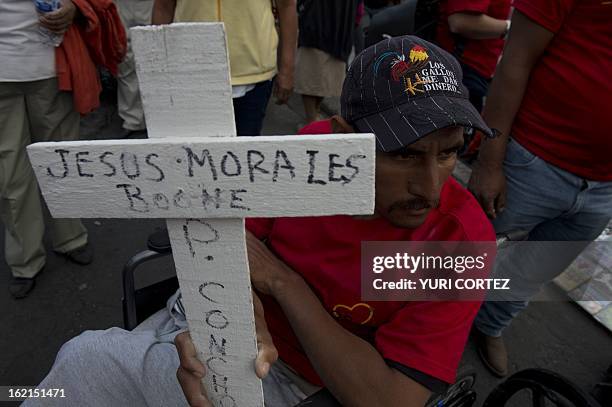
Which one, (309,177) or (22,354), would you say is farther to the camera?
(22,354)

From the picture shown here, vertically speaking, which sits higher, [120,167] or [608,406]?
[120,167]

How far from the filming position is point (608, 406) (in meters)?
2.04

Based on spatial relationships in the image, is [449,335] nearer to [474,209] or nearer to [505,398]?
[474,209]

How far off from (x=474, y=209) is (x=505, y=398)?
37.6 inches

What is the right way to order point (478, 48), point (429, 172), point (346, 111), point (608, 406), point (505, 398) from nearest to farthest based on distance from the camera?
point (429, 172)
point (346, 111)
point (505, 398)
point (608, 406)
point (478, 48)

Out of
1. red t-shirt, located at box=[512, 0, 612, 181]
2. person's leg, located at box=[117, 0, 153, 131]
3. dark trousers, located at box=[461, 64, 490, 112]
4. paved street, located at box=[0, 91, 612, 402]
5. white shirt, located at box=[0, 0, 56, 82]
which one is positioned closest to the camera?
red t-shirt, located at box=[512, 0, 612, 181]

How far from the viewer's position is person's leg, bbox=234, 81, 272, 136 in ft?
8.04

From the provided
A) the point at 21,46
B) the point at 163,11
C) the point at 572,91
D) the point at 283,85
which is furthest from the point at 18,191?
the point at 572,91

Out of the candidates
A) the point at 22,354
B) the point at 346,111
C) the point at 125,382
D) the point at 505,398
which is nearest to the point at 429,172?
the point at 346,111

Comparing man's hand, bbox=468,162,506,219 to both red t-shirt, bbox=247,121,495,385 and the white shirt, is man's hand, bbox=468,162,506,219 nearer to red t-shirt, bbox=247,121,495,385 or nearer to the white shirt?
red t-shirt, bbox=247,121,495,385

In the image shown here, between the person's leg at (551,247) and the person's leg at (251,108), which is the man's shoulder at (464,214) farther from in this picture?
the person's leg at (251,108)

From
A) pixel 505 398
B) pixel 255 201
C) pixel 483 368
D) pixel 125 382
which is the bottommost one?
pixel 483 368

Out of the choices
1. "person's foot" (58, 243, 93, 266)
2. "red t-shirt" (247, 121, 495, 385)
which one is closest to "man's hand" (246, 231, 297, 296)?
"red t-shirt" (247, 121, 495, 385)

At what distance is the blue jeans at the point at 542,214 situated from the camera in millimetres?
1837
